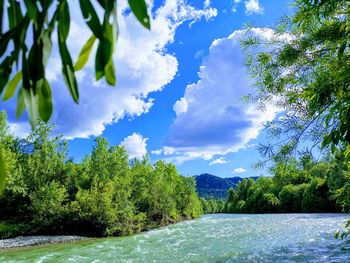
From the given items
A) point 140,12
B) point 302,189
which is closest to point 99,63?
point 140,12

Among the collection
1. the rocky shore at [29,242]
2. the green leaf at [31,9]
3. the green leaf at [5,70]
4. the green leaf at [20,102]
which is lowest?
the rocky shore at [29,242]

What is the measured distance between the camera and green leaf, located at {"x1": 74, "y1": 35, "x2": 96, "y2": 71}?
84 centimetres

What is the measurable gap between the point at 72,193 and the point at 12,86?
42.6 metres

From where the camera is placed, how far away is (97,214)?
35.6 meters

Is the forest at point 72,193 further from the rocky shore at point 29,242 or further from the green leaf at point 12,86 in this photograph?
the green leaf at point 12,86

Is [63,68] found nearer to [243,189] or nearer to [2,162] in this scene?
[2,162]

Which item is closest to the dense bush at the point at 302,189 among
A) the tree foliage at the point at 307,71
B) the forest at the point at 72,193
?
the tree foliage at the point at 307,71

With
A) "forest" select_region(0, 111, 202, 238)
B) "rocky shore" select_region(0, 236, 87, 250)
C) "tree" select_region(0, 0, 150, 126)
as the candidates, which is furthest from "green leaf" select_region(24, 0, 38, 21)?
"forest" select_region(0, 111, 202, 238)

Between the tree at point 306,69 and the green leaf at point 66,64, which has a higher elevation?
the tree at point 306,69

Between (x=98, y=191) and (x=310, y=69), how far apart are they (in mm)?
33313

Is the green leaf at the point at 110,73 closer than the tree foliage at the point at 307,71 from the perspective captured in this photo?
Yes

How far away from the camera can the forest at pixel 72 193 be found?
1389 inches

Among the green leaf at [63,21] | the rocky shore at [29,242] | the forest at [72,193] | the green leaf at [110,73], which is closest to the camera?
the green leaf at [110,73]

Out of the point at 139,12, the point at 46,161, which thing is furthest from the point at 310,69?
the point at 46,161
